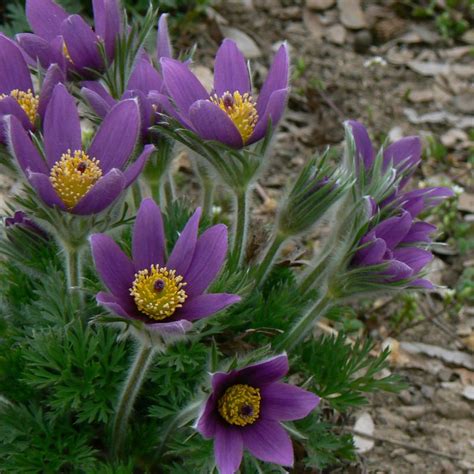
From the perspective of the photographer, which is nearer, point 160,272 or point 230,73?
point 160,272

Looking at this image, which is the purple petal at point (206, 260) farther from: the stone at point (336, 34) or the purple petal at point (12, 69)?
the stone at point (336, 34)

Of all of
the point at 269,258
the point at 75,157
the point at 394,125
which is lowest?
the point at 394,125

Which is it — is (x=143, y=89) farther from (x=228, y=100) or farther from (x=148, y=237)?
(x=148, y=237)

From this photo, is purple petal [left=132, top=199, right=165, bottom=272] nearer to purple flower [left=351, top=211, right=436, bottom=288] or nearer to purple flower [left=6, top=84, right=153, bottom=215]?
purple flower [left=6, top=84, right=153, bottom=215]

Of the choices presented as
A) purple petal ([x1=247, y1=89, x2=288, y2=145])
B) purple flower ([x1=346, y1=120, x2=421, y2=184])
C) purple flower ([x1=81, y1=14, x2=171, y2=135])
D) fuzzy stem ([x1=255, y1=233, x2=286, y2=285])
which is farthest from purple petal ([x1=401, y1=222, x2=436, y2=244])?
purple flower ([x1=81, y1=14, x2=171, y2=135])

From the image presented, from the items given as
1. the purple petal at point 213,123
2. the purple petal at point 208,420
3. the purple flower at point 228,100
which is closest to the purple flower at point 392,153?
the purple flower at point 228,100

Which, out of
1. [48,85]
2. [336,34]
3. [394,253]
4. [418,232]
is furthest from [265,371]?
[336,34]
